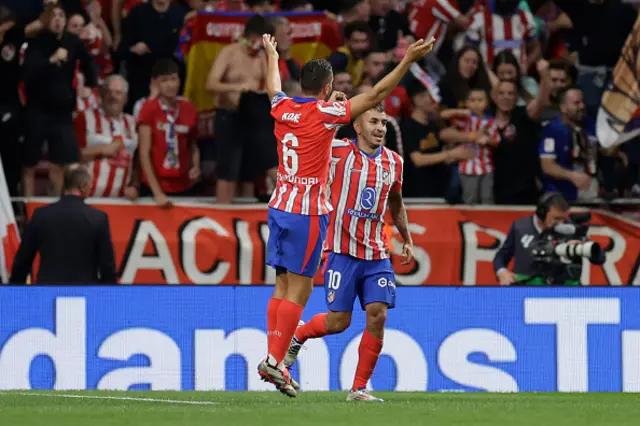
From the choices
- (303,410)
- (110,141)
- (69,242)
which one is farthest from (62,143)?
(303,410)

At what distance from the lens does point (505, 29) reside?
53.0 ft

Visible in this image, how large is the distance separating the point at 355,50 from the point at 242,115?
1666 mm

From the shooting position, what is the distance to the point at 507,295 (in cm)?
1188

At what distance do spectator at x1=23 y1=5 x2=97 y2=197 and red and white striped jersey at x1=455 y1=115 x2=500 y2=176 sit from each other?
3965 mm

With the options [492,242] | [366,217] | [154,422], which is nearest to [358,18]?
[492,242]

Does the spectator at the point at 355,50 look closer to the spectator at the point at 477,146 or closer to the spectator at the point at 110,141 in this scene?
the spectator at the point at 477,146

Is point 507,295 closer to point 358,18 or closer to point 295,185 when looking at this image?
point 295,185

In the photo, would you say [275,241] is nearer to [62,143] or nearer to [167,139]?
[62,143]

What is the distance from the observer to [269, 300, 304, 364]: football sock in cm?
903

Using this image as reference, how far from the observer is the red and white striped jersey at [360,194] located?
993 centimetres

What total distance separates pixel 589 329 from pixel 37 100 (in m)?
5.84

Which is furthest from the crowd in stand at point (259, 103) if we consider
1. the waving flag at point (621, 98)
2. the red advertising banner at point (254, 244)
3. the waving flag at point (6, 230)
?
the waving flag at point (6, 230)

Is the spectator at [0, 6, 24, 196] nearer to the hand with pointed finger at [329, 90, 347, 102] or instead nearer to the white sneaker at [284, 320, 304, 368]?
the white sneaker at [284, 320, 304, 368]

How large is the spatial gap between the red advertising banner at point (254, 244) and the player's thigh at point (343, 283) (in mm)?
4474
